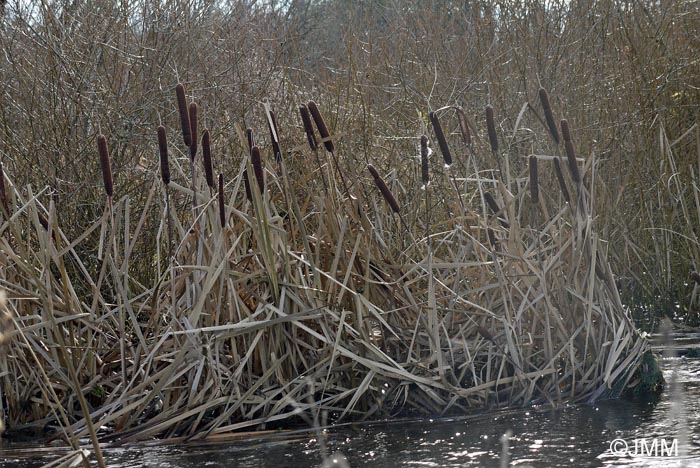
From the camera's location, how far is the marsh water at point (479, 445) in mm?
3000

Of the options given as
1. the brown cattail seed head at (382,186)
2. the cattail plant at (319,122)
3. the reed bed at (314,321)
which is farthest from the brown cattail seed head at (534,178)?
the cattail plant at (319,122)

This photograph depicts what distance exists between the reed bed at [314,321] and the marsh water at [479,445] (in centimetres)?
12

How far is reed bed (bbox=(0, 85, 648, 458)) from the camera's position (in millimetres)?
3502

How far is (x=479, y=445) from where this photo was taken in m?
3.16

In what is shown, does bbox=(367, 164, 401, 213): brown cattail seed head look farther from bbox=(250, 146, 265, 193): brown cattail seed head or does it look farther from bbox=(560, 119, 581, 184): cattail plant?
bbox=(560, 119, 581, 184): cattail plant

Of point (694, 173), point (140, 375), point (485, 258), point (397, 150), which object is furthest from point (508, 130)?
point (140, 375)

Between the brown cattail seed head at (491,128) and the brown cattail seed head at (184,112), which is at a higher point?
the brown cattail seed head at (184,112)

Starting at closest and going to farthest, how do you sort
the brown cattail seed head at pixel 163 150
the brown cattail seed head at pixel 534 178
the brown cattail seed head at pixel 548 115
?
1. the brown cattail seed head at pixel 163 150
2. the brown cattail seed head at pixel 534 178
3. the brown cattail seed head at pixel 548 115

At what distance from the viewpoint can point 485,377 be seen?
378cm

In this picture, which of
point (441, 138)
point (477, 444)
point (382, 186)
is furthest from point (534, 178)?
point (477, 444)

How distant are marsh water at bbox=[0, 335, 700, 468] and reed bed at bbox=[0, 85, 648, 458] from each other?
0.12 meters

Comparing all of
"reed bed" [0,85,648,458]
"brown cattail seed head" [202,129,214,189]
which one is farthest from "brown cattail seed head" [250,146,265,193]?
"brown cattail seed head" [202,129,214,189]

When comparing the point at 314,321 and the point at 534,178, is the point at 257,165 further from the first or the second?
the point at 534,178

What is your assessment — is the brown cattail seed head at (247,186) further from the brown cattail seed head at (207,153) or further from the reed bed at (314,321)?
the brown cattail seed head at (207,153)
